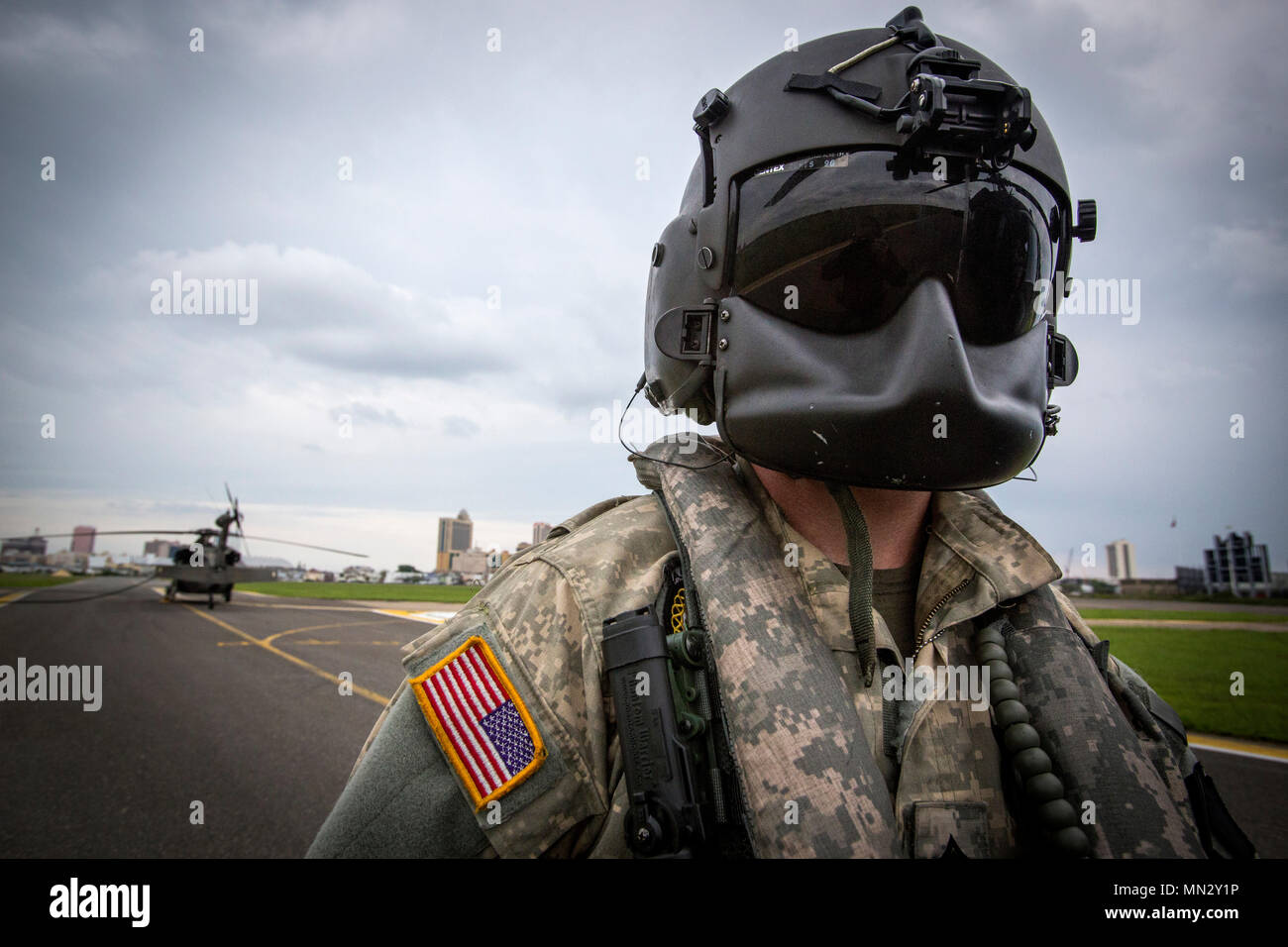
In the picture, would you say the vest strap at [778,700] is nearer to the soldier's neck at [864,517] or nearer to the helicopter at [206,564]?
the soldier's neck at [864,517]

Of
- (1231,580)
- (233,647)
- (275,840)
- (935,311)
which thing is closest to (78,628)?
(233,647)

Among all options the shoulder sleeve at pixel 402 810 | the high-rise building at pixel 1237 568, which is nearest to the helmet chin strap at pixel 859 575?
the shoulder sleeve at pixel 402 810

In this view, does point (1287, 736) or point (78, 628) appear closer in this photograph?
point (1287, 736)

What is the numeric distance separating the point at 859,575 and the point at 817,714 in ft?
1.13

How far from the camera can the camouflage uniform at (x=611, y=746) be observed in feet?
3.43

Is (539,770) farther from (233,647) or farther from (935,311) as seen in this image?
(233,647)

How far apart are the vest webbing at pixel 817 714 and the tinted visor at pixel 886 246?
0.49 meters

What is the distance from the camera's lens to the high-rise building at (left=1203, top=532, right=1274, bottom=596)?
1505 inches

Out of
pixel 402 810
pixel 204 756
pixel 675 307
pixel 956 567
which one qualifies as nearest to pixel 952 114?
pixel 675 307

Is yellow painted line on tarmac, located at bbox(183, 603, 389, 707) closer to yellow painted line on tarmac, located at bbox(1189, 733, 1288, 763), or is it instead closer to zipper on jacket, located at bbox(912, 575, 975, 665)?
zipper on jacket, located at bbox(912, 575, 975, 665)

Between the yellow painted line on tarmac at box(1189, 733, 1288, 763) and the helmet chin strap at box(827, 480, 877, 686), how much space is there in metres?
7.30
